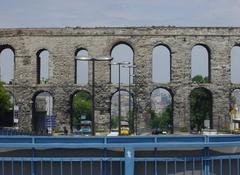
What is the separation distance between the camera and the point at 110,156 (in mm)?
9508

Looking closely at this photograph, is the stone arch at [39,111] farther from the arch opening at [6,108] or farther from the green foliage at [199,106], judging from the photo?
the green foliage at [199,106]

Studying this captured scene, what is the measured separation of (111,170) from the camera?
9531 millimetres

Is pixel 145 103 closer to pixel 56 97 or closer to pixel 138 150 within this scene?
pixel 56 97

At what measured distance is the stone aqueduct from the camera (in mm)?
62825

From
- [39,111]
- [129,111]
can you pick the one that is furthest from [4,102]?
[39,111]

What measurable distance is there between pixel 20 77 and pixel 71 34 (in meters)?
6.76

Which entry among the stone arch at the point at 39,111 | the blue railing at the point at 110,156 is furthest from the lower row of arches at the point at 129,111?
the blue railing at the point at 110,156

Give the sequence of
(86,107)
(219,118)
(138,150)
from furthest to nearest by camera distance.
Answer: (86,107)
(219,118)
(138,150)

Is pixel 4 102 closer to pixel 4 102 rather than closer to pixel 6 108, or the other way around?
pixel 4 102

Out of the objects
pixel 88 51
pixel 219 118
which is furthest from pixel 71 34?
pixel 219 118

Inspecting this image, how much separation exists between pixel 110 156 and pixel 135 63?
53817 millimetres

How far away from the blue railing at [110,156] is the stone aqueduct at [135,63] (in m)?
53.1

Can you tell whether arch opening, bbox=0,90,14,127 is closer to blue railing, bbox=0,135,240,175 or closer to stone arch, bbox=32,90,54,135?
stone arch, bbox=32,90,54,135

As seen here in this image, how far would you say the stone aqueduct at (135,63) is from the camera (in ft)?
206
